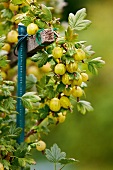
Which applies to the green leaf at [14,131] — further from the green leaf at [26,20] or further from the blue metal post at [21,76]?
the green leaf at [26,20]

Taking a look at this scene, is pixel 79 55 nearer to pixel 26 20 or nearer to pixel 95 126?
pixel 26 20

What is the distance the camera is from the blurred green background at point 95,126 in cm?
385

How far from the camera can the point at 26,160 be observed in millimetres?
1229

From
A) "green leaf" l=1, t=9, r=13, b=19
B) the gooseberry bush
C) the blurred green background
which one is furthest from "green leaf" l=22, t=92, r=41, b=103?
the blurred green background

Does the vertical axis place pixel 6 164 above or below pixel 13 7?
below

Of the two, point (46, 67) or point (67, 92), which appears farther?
point (46, 67)

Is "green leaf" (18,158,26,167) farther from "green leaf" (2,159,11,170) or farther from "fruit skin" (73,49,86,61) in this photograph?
"fruit skin" (73,49,86,61)

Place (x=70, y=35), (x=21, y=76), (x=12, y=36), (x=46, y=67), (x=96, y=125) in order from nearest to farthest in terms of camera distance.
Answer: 1. (x=70, y=35)
2. (x=21, y=76)
3. (x=12, y=36)
4. (x=46, y=67)
5. (x=96, y=125)

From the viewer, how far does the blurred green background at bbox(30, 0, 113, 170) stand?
385cm

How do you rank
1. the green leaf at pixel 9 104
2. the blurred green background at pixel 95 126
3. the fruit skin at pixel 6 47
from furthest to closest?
the blurred green background at pixel 95 126
the fruit skin at pixel 6 47
the green leaf at pixel 9 104

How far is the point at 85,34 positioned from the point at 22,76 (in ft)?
9.02

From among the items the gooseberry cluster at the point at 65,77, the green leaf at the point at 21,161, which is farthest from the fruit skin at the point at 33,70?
the green leaf at the point at 21,161

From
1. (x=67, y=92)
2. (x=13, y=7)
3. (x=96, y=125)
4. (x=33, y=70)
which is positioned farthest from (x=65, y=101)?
(x=96, y=125)

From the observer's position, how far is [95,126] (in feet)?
12.7
